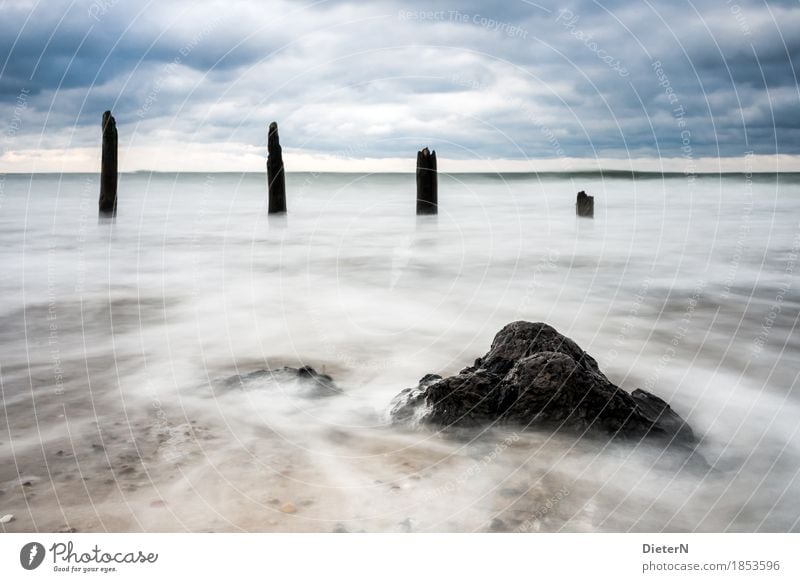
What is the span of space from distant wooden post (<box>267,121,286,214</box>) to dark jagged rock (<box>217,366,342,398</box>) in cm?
913

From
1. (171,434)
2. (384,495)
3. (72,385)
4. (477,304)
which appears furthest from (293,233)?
(384,495)

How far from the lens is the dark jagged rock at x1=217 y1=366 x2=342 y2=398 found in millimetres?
4871

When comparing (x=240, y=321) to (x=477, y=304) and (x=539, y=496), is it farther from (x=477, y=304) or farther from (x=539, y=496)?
(x=539, y=496)

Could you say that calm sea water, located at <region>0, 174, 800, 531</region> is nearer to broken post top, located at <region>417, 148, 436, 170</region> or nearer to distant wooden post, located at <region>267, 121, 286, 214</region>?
broken post top, located at <region>417, 148, 436, 170</region>

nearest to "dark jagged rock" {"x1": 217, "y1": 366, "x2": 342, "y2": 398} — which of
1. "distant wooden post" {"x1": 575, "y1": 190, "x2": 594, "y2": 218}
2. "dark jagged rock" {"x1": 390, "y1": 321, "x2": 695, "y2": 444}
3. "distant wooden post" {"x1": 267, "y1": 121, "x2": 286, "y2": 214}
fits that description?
"dark jagged rock" {"x1": 390, "y1": 321, "x2": 695, "y2": 444}

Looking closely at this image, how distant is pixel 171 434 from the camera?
418 cm

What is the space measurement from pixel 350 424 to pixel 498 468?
1026 millimetres

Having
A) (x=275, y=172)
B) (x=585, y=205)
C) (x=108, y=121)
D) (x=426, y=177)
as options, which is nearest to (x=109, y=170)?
(x=108, y=121)

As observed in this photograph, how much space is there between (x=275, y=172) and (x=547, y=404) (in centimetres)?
1082

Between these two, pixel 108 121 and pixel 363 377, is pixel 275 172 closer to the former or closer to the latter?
pixel 108 121

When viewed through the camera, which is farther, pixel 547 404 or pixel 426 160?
pixel 426 160

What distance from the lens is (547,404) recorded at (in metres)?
4.09

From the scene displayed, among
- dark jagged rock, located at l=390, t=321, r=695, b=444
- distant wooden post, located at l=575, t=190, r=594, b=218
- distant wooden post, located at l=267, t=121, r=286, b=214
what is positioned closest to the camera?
dark jagged rock, located at l=390, t=321, r=695, b=444

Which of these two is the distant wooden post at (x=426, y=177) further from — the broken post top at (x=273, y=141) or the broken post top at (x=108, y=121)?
the broken post top at (x=108, y=121)
